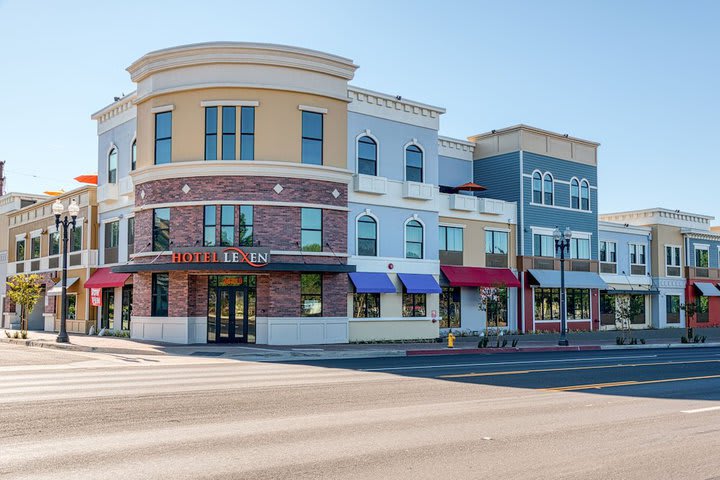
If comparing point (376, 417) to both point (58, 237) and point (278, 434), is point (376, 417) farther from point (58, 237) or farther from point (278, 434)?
point (58, 237)

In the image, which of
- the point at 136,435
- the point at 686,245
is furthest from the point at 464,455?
the point at 686,245

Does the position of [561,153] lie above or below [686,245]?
above

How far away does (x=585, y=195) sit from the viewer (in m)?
46.8

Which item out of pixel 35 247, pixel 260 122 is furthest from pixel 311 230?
pixel 35 247

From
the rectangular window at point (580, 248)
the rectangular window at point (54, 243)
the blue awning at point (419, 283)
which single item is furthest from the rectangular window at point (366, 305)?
the rectangular window at point (54, 243)

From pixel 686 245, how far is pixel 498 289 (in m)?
25.1

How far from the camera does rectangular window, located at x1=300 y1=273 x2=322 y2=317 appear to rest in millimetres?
31031

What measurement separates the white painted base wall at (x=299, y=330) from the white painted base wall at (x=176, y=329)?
2402 millimetres

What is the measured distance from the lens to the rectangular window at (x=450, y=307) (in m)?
38.8

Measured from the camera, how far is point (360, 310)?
3384cm

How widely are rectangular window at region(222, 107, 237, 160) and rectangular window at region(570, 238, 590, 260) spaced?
24.0 metres

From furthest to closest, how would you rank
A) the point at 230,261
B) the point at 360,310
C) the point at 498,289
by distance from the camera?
the point at 498,289, the point at 360,310, the point at 230,261

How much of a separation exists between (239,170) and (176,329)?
6948 mm

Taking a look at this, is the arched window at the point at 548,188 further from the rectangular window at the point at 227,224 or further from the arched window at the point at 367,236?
the rectangular window at the point at 227,224
